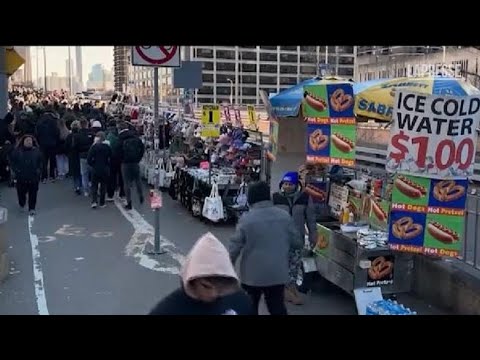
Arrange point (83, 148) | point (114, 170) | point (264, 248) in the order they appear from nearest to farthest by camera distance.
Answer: point (264, 248)
point (114, 170)
point (83, 148)

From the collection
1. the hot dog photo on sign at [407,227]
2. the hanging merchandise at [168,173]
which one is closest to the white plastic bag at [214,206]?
the hanging merchandise at [168,173]

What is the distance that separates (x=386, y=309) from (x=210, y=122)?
8762 mm

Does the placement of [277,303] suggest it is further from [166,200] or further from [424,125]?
[166,200]

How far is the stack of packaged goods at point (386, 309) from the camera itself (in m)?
5.35

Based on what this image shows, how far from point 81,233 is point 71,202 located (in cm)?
295

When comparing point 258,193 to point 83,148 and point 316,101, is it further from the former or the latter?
point 83,148

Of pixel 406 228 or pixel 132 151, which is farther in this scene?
pixel 132 151

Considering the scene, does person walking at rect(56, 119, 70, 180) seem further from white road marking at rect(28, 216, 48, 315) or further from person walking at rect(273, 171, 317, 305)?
person walking at rect(273, 171, 317, 305)

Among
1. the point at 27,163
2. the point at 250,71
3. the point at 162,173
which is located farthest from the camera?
the point at 250,71

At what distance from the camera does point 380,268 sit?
256 inches

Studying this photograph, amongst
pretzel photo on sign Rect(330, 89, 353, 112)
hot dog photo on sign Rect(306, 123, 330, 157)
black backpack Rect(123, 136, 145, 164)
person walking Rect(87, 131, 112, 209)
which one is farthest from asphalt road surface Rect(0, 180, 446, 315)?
pretzel photo on sign Rect(330, 89, 353, 112)

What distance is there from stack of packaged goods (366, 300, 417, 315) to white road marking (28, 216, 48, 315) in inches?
134

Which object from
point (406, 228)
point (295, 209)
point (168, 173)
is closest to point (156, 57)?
point (295, 209)
